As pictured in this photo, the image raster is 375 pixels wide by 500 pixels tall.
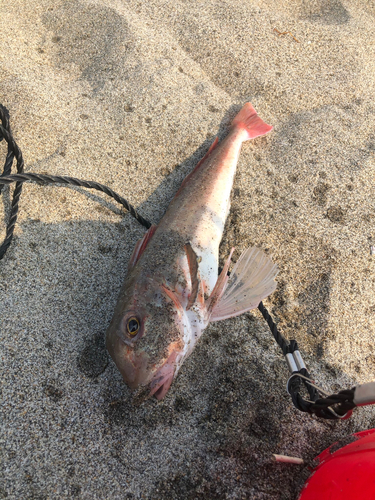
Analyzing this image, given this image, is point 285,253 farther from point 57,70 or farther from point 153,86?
point 57,70

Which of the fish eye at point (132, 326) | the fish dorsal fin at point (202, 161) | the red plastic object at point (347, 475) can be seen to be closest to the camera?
the red plastic object at point (347, 475)

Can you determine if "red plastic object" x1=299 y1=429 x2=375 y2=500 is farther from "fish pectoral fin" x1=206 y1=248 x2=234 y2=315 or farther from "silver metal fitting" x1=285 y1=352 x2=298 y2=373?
"fish pectoral fin" x1=206 y1=248 x2=234 y2=315

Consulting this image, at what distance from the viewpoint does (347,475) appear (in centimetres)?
150

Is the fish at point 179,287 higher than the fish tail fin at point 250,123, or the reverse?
the fish tail fin at point 250,123

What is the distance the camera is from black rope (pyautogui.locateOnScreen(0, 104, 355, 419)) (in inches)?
67.5

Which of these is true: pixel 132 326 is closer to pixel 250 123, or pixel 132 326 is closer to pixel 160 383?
pixel 160 383

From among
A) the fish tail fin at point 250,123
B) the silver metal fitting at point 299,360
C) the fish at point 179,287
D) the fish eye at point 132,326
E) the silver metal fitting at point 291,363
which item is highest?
the fish tail fin at point 250,123

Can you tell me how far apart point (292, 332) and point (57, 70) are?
3640 mm

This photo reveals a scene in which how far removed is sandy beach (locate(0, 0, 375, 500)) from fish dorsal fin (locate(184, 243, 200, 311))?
39cm

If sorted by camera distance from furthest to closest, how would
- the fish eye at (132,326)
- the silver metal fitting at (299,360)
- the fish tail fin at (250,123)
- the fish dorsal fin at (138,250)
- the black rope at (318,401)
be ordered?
the fish tail fin at (250,123) → the fish dorsal fin at (138,250) → the fish eye at (132,326) → the silver metal fitting at (299,360) → the black rope at (318,401)

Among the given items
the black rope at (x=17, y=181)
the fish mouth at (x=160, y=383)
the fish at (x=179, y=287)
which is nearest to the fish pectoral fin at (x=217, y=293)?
the fish at (x=179, y=287)

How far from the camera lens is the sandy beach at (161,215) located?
6.73ft

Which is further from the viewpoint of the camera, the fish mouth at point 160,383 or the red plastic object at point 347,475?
the fish mouth at point 160,383

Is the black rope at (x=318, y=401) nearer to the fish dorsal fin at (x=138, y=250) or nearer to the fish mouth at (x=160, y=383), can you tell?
the fish mouth at (x=160, y=383)
